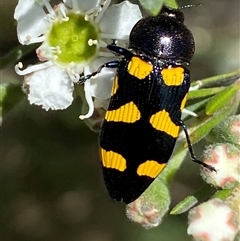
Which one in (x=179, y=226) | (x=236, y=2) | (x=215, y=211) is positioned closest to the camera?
(x=215, y=211)

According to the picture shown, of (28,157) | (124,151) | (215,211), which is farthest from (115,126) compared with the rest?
(28,157)

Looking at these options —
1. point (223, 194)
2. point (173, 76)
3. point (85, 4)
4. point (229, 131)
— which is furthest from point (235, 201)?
point (85, 4)

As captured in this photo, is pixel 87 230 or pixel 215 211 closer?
pixel 215 211

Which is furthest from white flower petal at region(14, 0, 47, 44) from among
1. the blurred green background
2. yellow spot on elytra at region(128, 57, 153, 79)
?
the blurred green background

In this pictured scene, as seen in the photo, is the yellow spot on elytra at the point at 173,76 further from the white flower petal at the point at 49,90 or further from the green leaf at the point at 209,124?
the white flower petal at the point at 49,90

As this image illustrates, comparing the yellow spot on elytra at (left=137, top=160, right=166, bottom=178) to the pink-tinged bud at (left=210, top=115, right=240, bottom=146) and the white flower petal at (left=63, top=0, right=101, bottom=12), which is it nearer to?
the pink-tinged bud at (left=210, top=115, right=240, bottom=146)

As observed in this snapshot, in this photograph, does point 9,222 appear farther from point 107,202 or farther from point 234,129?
point 234,129

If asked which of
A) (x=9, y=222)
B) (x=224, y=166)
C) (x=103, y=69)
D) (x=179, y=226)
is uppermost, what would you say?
(x=103, y=69)
